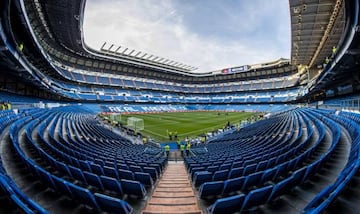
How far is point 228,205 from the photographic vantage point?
359 centimetres

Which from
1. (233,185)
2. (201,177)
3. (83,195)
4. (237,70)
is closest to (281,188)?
(233,185)

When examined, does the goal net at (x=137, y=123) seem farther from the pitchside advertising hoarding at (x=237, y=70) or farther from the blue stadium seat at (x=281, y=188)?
the pitchside advertising hoarding at (x=237, y=70)

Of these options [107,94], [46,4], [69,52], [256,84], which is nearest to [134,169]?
[46,4]

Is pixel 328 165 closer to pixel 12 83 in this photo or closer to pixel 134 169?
pixel 134 169

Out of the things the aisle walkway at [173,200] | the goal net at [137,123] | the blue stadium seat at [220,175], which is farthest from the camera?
the goal net at [137,123]

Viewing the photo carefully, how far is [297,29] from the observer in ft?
83.0

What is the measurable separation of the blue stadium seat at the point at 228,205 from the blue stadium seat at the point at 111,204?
1.66 meters

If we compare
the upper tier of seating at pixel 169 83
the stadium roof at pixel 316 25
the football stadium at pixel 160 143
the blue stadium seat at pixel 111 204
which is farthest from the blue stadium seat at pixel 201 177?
the upper tier of seating at pixel 169 83

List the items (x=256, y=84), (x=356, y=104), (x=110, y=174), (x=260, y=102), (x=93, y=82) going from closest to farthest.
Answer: (x=110, y=174)
(x=356, y=104)
(x=93, y=82)
(x=260, y=102)
(x=256, y=84)

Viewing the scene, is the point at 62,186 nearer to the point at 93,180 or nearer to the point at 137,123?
the point at 93,180

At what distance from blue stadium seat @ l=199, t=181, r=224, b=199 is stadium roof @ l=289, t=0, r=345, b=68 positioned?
70.4 ft

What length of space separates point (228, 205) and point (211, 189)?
92 centimetres

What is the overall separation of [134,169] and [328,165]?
618 cm

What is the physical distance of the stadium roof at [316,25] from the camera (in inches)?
757
